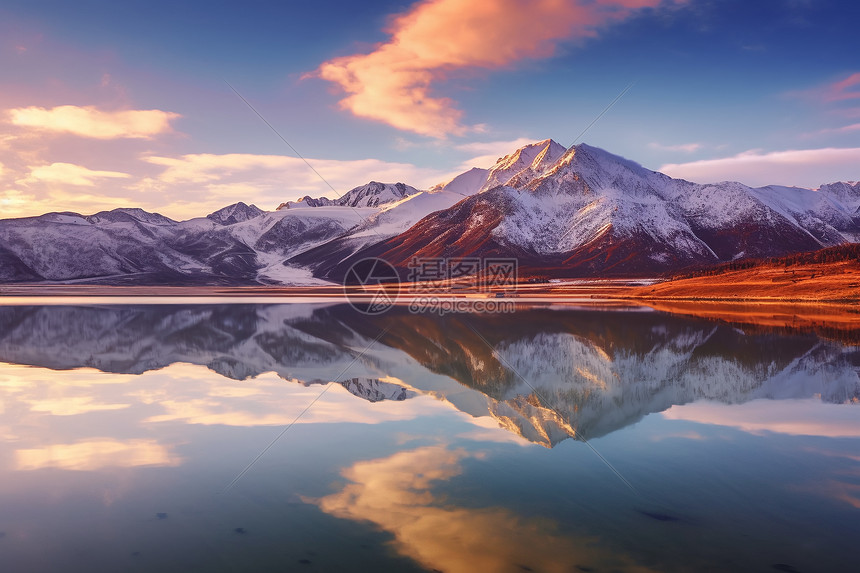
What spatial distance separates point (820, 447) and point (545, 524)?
11647mm

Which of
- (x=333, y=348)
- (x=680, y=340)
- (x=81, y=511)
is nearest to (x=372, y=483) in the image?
(x=81, y=511)

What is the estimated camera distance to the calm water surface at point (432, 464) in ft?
36.4

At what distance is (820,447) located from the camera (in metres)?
17.9

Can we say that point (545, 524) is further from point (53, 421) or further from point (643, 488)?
point (53, 421)

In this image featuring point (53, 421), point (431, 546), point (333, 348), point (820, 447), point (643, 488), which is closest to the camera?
point (431, 546)

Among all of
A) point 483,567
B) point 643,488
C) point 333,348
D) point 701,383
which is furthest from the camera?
point 333,348

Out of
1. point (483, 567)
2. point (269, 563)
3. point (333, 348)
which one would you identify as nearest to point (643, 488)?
point (483, 567)

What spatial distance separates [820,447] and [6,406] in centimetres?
3131

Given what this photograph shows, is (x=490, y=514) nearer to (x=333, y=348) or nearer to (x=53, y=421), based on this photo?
(x=53, y=421)

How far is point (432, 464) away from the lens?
16.2 m

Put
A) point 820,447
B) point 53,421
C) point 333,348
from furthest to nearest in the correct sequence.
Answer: point 333,348, point 53,421, point 820,447

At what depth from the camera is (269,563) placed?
34.6 ft

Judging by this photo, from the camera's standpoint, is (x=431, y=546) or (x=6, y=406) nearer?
(x=431, y=546)

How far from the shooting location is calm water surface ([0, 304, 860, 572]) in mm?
11102
